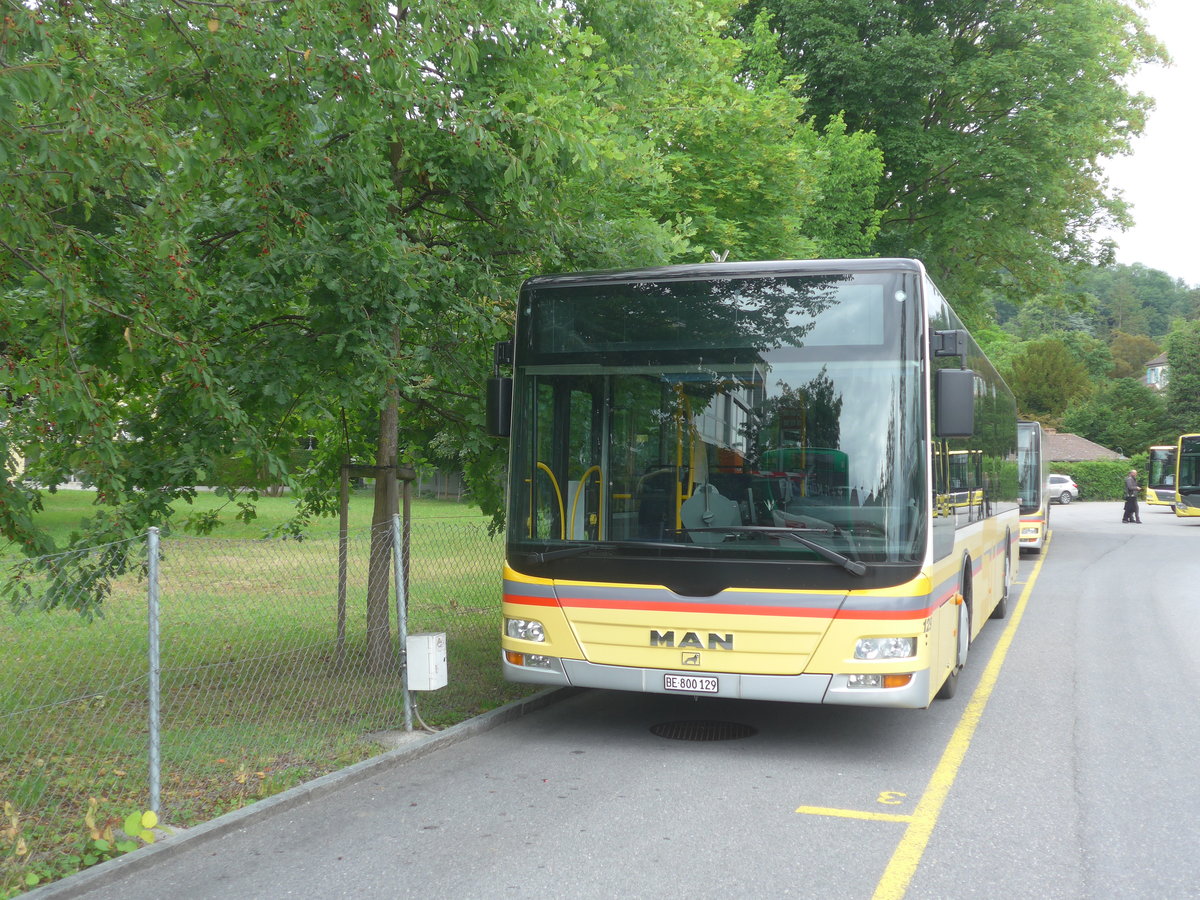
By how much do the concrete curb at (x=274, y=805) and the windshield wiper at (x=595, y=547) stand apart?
4.44ft

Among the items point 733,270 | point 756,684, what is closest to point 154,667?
point 756,684

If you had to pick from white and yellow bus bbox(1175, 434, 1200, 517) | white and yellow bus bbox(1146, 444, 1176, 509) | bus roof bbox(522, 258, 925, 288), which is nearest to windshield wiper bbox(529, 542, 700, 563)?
bus roof bbox(522, 258, 925, 288)

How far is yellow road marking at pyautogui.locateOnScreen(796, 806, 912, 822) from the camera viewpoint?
5.66m

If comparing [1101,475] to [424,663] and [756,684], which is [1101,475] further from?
[424,663]

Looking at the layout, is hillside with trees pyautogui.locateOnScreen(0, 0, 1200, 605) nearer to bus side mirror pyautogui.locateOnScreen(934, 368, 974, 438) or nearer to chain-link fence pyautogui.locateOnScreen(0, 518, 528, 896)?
chain-link fence pyautogui.locateOnScreen(0, 518, 528, 896)

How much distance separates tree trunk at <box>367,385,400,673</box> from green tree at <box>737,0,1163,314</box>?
652 inches

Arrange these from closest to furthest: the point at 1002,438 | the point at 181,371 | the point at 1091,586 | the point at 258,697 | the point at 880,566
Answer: the point at 880,566, the point at 181,371, the point at 258,697, the point at 1002,438, the point at 1091,586

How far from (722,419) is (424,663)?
Result: 2568mm

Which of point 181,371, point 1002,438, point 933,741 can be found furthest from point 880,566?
point 1002,438

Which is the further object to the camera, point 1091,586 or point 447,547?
point 1091,586

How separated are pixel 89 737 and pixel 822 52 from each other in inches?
838

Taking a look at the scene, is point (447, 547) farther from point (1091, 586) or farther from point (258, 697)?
point (1091, 586)

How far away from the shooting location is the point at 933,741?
24.4ft

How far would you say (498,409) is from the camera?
7.61 meters
